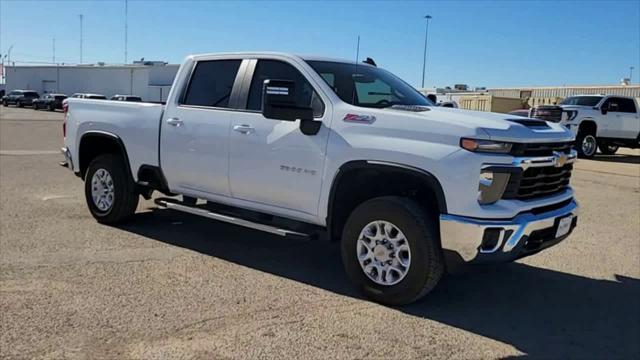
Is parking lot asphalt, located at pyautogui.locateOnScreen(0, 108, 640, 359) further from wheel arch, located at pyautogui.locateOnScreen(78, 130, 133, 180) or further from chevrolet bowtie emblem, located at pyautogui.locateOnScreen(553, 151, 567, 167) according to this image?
chevrolet bowtie emblem, located at pyautogui.locateOnScreen(553, 151, 567, 167)

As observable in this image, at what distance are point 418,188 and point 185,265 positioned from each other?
2.39 meters

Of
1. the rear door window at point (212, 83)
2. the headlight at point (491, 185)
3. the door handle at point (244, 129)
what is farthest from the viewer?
the rear door window at point (212, 83)

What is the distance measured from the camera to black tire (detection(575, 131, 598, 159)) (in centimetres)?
2055

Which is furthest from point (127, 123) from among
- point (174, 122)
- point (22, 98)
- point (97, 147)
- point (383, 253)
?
point (22, 98)

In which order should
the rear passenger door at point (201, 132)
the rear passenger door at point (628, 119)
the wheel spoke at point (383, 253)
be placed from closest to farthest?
the wheel spoke at point (383, 253), the rear passenger door at point (201, 132), the rear passenger door at point (628, 119)

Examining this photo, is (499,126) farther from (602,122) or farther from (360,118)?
(602,122)

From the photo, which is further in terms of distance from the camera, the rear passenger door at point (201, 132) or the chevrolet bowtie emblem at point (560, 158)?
the rear passenger door at point (201, 132)

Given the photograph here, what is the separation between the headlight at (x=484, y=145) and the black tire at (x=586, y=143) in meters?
17.8

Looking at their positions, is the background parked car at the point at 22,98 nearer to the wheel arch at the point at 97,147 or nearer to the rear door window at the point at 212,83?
the wheel arch at the point at 97,147

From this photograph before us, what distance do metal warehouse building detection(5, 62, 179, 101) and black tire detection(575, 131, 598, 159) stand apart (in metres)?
42.1

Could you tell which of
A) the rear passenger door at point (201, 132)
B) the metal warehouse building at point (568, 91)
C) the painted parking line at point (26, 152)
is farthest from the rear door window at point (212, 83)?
the metal warehouse building at point (568, 91)

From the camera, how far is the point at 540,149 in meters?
4.69

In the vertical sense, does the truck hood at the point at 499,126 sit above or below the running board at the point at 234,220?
above

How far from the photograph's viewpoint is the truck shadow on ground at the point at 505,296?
4.38 metres
